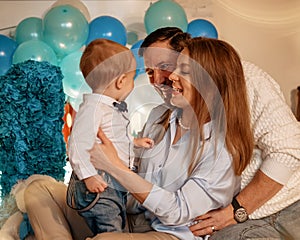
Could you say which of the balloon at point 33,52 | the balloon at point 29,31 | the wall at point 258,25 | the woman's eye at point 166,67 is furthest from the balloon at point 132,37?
the woman's eye at point 166,67

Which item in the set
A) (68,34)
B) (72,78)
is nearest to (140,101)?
(72,78)

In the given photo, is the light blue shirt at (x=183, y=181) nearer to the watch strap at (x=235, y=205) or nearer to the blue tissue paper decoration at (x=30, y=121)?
the watch strap at (x=235, y=205)

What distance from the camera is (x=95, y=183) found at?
1.00 meters

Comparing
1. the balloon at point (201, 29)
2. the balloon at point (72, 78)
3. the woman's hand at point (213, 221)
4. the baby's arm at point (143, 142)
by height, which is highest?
the baby's arm at point (143, 142)

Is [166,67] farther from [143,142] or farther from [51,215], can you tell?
[51,215]

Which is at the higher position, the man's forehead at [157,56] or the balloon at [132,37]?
the man's forehead at [157,56]

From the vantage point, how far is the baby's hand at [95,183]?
3.26 ft

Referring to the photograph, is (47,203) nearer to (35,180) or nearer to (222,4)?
(35,180)

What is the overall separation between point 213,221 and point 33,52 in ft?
4.40

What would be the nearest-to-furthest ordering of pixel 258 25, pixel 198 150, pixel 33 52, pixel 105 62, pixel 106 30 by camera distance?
pixel 105 62 < pixel 198 150 < pixel 33 52 < pixel 106 30 < pixel 258 25

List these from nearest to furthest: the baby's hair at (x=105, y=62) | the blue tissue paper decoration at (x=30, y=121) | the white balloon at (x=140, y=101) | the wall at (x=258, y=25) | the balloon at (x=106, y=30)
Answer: the baby's hair at (x=105, y=62) < the white balloon at (x=140, y=101) < the blue tissue paper decoration at (x=30, y=121) < the balloon at (x=106, y=30) < the wall at (x=258, y=25)

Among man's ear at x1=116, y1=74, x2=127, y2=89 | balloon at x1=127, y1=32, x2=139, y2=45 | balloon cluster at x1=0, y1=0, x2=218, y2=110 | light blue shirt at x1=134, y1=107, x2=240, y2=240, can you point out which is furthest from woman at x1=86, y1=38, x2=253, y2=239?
balloon at x1=127, y1=32, x2=139, y2=45

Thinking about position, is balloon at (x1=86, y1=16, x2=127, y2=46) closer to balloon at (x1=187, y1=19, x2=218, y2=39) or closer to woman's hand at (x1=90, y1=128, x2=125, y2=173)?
balloon at (x1=187, y1=19, x2=218, y2=39)

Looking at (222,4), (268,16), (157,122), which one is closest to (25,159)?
(157,122)
